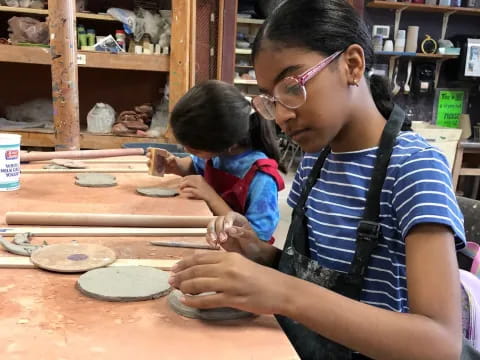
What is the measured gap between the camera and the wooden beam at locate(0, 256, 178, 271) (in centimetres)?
91

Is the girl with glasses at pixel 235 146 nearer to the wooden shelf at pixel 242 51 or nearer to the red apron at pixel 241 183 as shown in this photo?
the red apron at pixel 241 183

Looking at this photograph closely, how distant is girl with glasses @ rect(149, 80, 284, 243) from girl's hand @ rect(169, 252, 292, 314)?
0.88 metres

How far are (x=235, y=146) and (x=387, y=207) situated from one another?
96 cm

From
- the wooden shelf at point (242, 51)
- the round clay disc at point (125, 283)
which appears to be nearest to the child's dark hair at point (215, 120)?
the round clay disc at point (125, 283)

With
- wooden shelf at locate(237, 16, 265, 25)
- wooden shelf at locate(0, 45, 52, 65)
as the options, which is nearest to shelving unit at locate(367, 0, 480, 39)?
wooden shelf at locate(237, 16, 265, 25)

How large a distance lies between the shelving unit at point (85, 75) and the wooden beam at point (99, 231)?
4.29ft

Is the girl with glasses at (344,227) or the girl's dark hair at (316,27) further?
the girl's dark hair at (316,27)

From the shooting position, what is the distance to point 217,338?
68cm

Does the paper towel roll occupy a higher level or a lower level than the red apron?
higher

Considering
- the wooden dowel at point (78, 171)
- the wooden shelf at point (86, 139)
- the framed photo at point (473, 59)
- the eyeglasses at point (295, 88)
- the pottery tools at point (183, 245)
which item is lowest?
the wooden shelf at point (86, 139)

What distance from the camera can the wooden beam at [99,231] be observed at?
110cm

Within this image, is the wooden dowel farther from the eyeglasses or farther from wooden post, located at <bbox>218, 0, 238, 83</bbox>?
wooden post, located at <bbox>218, 0, 238, 83</bbox>

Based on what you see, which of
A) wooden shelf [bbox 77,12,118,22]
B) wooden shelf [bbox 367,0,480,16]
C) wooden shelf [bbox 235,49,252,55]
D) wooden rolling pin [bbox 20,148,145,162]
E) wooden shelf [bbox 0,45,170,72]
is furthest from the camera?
wooden shelf [bbox 235,49,252,55]

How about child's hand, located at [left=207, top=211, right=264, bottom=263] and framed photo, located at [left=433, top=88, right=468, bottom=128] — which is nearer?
child's hand, located at [left=207, top=211, right=264, bottom=263]
